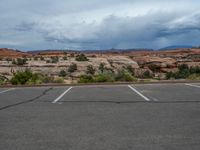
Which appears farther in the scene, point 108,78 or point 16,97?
point 108,78

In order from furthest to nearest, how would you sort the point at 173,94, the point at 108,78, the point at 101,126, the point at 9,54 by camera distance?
the point at 9,54
the point at 108,78
the point at 173,94
the point at 101,126

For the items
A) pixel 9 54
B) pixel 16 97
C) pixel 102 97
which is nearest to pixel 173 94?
pixel 102 97

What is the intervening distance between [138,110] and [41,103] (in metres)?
4.22

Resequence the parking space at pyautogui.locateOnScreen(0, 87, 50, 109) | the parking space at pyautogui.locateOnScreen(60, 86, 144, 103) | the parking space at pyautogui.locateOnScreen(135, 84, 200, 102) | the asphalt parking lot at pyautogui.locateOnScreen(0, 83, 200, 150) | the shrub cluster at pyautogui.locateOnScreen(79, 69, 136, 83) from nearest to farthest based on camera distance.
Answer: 1. the asphalt parking lot at pyautogui.locateOnScreen(0, 83, 200, 150)
2. the parking space at pyautogui.locateOnScreen(0, 87, 50, 109)
3. the parking space at pyautogui.locateOnScreen(135, 84, 200, 102)
4. the parking space at pyautogui.locateOnScreen(60, 86, 144, 103)
5. the shrub cluster at pyautogui.locateOnScreen(79, 69, 136, 83)

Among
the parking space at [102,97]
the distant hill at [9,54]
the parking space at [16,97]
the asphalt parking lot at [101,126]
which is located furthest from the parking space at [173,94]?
the distant hill at [9,54]

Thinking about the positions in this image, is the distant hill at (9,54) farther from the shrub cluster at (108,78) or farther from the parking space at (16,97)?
the parking space at (16,97)

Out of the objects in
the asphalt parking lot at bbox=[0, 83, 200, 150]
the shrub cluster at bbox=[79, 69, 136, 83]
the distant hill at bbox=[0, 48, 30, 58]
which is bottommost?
the shrub cluster at bbox=[79, 69, 136, 83]

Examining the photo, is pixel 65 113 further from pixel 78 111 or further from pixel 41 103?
pixel 41 103

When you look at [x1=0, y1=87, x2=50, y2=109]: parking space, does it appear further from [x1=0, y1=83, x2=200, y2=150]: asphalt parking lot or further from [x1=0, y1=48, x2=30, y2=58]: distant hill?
[x1=0, y1=48, x2=30, y2=58]: distant hill

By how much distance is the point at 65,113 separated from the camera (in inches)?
453

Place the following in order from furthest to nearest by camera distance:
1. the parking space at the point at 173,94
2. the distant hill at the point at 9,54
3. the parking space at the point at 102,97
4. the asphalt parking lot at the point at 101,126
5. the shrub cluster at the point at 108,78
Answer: the distant hill at the point at 9,54
the shrub cluster at the point at 108,78
the parking space at the point at 102,97
the parking space at the point at 173,94
the asphalt parking lot at the point at 101,126

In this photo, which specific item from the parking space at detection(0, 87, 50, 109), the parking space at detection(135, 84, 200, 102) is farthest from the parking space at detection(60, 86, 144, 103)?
the parking space at detection(0, 87, 50, 109)

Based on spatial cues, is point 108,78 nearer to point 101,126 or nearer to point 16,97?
point 16,97

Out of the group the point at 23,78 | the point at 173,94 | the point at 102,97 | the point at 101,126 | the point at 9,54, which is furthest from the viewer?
the point at 9,54
